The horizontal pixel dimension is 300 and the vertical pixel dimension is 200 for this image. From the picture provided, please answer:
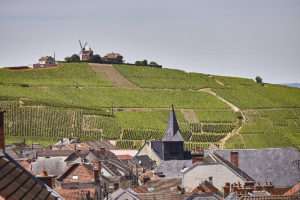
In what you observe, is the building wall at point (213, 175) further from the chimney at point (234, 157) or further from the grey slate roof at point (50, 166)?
the grey slate roof at point (50, 166)

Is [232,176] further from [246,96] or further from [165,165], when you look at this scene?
[246,96]

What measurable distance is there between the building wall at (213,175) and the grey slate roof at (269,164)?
139 inches

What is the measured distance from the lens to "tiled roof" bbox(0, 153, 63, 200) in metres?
10.8

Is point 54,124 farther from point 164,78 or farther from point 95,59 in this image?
point 95,59

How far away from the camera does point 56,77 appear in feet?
513

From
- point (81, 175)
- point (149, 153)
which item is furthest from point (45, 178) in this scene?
point (149, 153)

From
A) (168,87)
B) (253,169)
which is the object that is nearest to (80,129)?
(168,87)

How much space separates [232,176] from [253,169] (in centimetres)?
403

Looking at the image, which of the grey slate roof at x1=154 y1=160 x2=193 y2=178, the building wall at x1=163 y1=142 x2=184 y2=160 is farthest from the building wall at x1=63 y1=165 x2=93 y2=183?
the building wall at x1=163 y1=142 x2=184 y2=160

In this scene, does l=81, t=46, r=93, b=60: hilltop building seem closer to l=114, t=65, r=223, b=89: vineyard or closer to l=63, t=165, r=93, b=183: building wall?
l=114, t=65, r=223, b=89: vineyard

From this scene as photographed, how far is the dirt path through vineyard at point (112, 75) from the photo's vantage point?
158 metres

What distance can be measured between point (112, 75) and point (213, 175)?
5018 inches

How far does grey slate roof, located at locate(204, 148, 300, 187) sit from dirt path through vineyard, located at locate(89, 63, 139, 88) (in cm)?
11116

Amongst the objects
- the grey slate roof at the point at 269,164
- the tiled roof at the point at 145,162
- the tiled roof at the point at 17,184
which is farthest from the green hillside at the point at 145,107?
the tiled roof at the point at 17,184
